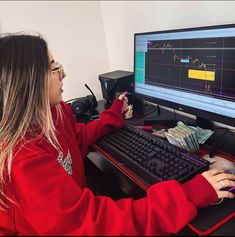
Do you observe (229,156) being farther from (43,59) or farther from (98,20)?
(98,20)

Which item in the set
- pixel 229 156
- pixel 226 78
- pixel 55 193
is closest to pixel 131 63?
pixel 226 78

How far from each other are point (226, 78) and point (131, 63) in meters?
0.85

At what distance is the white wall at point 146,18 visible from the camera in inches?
44.9

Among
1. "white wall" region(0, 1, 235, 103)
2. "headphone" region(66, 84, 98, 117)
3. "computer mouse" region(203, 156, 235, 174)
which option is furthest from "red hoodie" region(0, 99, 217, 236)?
"white wall" region(0, 1, 235, 103)

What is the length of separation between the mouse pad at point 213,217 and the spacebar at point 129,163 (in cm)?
15

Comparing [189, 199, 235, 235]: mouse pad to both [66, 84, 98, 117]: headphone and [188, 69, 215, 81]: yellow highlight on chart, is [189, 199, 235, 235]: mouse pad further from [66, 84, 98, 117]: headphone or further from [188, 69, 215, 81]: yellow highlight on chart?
[66, 84, 98, 117]: headphone

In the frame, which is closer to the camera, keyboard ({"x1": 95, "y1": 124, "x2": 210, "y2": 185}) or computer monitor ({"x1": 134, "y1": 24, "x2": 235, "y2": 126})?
keyboard ({"x1": 95, "y1": 124, "x2": 210, "y2": 185})

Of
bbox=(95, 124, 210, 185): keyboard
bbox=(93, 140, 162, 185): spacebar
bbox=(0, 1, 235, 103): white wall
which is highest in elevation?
bbox=(0, 1, 235, 103): white wall

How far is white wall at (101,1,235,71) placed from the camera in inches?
44.9

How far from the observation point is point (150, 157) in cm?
86

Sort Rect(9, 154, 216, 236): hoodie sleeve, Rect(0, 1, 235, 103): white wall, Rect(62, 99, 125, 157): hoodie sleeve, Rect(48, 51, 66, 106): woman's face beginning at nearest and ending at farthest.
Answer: Rect(9, 154, 216, 236): hoodie sleeve
Rect(48, 51, 66, 106): woman's face
Rect(62, 99, 125, 157): hoodie sleeve
Rect(0, 1, 235, 103): white wall

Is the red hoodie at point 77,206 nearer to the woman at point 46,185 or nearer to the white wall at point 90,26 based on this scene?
the woman at point 46,185

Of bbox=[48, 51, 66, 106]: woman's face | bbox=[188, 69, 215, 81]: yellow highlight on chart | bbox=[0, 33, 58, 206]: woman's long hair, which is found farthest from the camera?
bbox=[188, 69, 215, 81]: yellow highlight on chart

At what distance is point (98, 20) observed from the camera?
6.04ft
